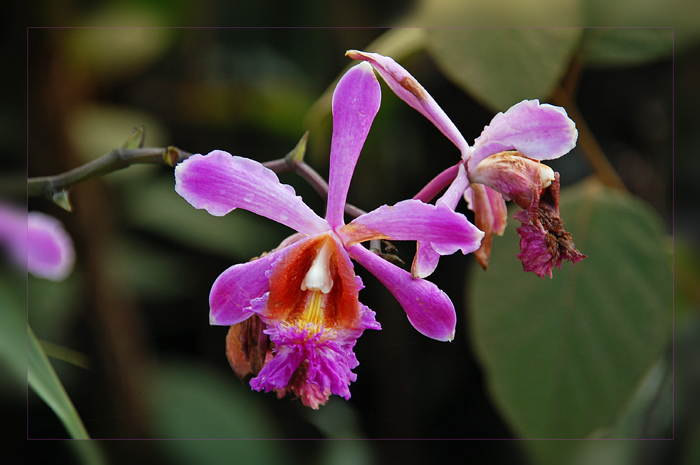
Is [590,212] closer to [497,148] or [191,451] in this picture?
[497,148]

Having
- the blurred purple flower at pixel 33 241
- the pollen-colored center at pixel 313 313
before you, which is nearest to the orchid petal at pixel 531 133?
the pollen-colored center at pixel 313 313

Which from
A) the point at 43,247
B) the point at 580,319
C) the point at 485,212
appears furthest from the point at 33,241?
the point at 580,319

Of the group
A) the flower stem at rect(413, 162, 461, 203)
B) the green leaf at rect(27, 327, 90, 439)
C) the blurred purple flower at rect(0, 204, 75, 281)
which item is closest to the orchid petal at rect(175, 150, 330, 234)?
the flower stem at rect(413, 162, 461, 203)

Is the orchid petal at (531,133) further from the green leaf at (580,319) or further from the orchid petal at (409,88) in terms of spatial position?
the green leaf at (580,319)

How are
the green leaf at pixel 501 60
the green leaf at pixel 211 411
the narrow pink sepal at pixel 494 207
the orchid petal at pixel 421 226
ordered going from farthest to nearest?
the green leaf at pixel 211 411 → the green leaf at pixel 501 60 → the narrow pink sepal at pixel 494 207 → the orchid petal at pixel 421 226

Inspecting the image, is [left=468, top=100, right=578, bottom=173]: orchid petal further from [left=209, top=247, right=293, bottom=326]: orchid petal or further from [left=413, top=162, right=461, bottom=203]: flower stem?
[left=209, top=247, right=293, bottom=326]: orchid petal

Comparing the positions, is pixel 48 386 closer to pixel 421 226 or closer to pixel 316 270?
pixel 316 270

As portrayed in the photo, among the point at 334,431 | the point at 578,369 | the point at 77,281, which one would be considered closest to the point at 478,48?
the point at 578,369
